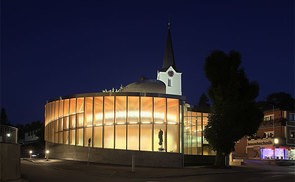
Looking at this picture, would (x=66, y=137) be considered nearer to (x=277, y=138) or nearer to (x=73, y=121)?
(x=73, y=121)

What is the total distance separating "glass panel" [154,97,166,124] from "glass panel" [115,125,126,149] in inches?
127

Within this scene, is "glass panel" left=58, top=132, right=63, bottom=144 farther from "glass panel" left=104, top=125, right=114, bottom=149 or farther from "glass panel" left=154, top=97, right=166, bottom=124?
"glass panel" left=154, top=97, right=166, bottom=124

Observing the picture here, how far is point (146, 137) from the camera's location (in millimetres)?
32250

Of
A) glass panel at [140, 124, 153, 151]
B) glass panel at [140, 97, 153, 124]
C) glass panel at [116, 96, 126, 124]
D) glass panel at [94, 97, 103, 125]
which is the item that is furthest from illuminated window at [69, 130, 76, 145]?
glass panel at [140, 97, 153, 124]

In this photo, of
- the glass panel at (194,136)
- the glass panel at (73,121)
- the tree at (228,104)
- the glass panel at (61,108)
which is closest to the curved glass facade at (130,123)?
the glass panel at (73,121)

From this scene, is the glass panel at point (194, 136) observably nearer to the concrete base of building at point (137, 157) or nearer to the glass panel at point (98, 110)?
the concrete base of building at point (137, 157)

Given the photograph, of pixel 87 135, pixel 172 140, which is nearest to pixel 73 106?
pixel 87 135

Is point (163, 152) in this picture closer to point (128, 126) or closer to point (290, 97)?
point (128, 126)

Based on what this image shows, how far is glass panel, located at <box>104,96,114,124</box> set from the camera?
32.8 m

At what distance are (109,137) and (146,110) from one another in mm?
4394

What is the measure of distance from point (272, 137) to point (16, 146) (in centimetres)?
4563

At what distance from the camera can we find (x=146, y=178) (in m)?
21.8

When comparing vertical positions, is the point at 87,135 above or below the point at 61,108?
below

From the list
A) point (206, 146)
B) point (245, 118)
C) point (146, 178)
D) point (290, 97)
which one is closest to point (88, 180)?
point (146, 178)
